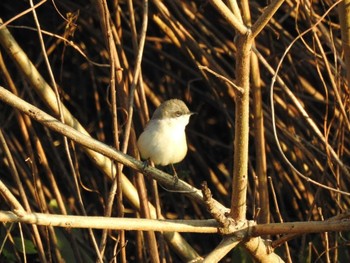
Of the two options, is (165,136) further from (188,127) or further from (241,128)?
(241,128)

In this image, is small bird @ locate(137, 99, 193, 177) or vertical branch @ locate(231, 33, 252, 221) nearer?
vertical branch @ locate(231, 33, 252, 221)

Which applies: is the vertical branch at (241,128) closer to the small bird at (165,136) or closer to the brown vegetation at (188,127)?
the brown vegetation at (188,127)

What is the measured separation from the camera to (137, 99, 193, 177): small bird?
3.64 metres

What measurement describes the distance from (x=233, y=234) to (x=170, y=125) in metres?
1.18

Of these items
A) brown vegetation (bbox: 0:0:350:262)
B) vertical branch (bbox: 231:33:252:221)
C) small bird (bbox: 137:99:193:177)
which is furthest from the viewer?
small bird (bbox: 137:99:193:177)

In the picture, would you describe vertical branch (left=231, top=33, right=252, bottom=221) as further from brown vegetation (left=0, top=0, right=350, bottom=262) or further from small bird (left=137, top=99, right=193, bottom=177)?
Result: small bird (left=137, top=99, right=193, bottom=177)

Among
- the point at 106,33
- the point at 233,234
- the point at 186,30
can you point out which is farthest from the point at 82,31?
the point at 233,234

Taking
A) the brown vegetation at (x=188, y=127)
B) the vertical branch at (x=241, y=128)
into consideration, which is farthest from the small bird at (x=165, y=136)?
the vertical branch at (x=241, y=128)

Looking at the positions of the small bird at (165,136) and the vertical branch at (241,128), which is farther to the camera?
the small bird at (165,136)

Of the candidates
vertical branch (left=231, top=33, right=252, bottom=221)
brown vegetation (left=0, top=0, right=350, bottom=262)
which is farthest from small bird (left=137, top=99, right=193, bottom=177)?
vertical branch (left=231, top=33, right=252, bottom=221)

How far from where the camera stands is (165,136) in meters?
3.69

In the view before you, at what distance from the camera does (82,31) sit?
14.3 ft

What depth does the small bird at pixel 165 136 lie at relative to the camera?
3639mm

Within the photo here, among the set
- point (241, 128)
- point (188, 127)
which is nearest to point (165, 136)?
point (188, 127)
